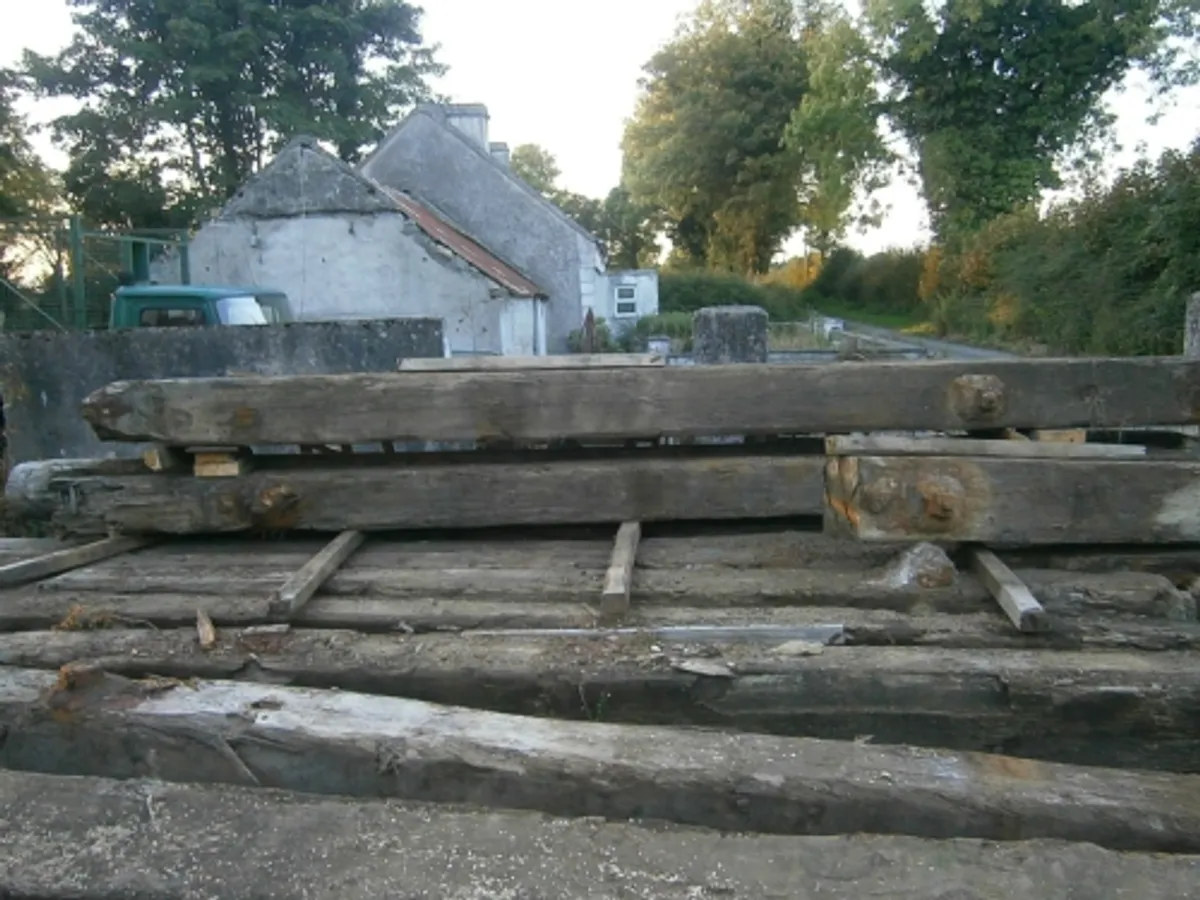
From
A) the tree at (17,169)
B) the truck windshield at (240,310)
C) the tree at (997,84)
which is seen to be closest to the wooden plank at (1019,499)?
the truck windshield at (240,310)

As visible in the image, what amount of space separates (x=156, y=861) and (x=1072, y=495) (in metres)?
2.46

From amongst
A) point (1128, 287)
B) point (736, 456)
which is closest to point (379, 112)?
point (1128, 287)

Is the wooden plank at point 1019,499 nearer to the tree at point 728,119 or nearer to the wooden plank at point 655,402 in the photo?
Answer: the wooden plank at point 655,402

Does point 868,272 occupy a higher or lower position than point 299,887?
higher

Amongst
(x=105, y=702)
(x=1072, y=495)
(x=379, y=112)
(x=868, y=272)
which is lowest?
(x=105, y=702)

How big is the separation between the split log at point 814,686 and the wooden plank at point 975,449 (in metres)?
0.62

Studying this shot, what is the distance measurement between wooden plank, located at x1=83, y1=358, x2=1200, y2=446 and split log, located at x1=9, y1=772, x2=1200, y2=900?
4.34ft

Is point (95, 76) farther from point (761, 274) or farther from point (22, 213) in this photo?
point (761, 274)

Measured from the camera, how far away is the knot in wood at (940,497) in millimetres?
2598

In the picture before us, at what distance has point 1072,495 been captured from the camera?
2.62m

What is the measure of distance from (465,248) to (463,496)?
15263 millimetres

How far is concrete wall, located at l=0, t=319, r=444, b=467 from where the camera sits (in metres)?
7.30

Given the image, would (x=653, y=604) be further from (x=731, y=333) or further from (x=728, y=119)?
(x=728, y=119)

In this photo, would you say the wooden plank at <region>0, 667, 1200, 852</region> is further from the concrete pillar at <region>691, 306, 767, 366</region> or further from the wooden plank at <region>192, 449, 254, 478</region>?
the concrete pillar at <region>691, 306, 767, 366</region>
